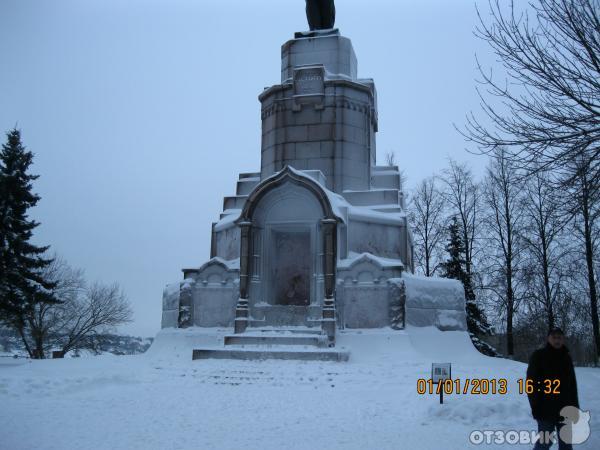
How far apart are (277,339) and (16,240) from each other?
526 inches

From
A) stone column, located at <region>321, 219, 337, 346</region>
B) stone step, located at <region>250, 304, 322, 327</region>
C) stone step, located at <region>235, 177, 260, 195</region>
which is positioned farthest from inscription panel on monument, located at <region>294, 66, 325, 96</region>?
stone step, located at <region>250, 304, 322, 327</region>

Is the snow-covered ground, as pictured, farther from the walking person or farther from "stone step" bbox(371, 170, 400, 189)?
"stone step" bbox(371, 170, 400, 189)

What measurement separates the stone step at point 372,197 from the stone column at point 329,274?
263cm

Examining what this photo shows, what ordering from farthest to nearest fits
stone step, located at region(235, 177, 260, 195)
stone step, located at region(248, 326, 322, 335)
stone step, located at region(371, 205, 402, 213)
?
stone step, located at region(235, 177, 260, 195)
stone step, located at region(371, 205, 402, 213)
stone step, located at region(248, 326, 322, 335)

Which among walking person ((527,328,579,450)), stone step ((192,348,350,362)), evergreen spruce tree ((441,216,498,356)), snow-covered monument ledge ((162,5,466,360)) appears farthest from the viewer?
evergreen spruce tree ((441,216,498,356))

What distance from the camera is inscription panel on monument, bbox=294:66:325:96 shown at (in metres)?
18.6

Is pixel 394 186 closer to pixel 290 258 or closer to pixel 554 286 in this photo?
pixel 290 258

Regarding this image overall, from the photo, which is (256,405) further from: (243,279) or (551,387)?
(243,279)

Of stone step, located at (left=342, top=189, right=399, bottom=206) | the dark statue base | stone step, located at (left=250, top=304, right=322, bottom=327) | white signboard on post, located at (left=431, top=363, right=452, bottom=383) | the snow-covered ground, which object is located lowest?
the snow-covered ground

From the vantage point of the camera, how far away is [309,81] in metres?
18.8

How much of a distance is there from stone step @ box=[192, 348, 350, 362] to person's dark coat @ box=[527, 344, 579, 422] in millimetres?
7700

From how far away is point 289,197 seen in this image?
16547mm

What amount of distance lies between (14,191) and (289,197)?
1265cm

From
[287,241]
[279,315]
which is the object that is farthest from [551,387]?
[287,241]
